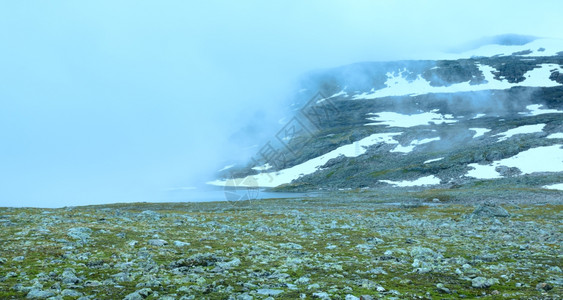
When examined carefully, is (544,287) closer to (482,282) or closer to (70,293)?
(482,282)

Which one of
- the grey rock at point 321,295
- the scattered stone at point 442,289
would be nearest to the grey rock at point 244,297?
the grey rock at point 321,295

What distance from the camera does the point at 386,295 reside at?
983 cm

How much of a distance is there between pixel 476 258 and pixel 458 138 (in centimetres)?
15719

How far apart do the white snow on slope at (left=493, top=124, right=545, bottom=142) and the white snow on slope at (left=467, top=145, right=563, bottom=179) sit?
29743mm

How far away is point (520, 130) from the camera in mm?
143250

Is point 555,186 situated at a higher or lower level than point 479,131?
lower

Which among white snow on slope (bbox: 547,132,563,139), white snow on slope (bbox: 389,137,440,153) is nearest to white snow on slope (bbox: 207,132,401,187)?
white snow on slope (bbox: 389,137,440,153)

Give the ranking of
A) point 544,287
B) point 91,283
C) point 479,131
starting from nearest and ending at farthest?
point 91,283 → point 544,287 → point 479,131

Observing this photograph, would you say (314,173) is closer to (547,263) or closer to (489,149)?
(489,149)

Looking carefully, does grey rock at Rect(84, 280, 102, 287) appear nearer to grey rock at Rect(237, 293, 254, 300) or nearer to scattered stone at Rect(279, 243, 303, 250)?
grey rock at Rect(237, 293, 254, 300)

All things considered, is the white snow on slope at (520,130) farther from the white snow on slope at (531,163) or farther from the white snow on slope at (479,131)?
the white snow on slope at (531,163)

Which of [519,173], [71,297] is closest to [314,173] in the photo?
[519,173]

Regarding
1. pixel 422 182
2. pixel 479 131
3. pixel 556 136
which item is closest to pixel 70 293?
pixel 422 182

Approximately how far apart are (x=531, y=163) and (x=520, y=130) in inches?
1922
